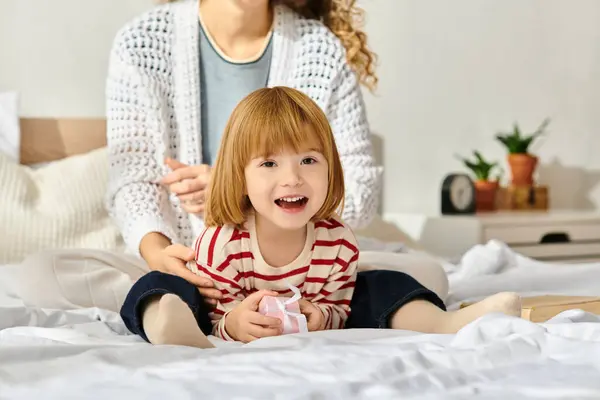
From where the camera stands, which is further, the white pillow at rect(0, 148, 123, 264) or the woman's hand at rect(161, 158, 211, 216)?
the white pillow at rect(0, 148, 123, 264)

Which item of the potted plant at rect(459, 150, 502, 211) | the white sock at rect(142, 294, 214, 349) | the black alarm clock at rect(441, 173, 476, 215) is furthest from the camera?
the potted plant at rect(459, 150, 502, 211)

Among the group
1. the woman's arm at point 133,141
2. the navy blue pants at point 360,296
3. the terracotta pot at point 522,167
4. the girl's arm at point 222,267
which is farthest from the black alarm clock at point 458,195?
the girl's arm at point 222,267

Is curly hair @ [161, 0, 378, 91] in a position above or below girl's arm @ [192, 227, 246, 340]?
above

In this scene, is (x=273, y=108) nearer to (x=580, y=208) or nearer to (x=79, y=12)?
(x=79, y=12)

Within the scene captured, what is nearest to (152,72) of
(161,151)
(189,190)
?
(161,151)

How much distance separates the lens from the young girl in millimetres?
1262

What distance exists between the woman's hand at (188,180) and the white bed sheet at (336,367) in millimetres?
523

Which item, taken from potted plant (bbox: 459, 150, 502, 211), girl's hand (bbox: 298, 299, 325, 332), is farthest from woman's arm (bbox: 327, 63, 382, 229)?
potted plant (bbox: 459, 150, 502, 211)

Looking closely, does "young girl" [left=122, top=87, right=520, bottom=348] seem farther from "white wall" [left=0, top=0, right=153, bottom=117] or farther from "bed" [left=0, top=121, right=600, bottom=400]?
"white wall" [left=0, top=0, right=153, bottom=117]

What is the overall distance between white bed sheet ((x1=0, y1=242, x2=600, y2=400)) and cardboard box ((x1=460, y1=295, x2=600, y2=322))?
28 centimetres

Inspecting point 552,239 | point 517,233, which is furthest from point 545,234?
point 517,233

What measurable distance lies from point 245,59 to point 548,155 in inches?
82.1

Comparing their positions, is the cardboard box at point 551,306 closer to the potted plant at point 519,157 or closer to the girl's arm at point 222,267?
the girl's arm at point 222,267

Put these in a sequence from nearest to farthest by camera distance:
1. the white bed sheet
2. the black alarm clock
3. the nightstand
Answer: the white bed sheet → the nightstand → the black alarm clock
